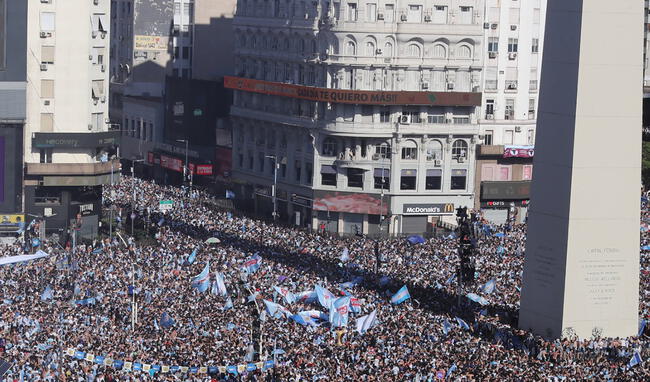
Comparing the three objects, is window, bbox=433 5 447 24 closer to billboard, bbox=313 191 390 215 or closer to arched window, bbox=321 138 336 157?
arched window, bbox=321 138 336 157

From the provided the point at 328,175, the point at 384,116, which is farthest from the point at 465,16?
the point at 328,175

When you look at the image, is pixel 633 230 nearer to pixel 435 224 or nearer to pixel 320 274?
pixel 320 274

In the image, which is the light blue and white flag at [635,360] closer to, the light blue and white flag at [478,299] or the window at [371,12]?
the light blue and white flag at [478,299]

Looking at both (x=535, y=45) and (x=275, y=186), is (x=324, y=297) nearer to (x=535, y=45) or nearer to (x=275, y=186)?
(x=275, y=186)

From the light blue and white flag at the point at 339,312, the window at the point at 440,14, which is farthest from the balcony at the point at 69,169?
the light blue and white flag at the point at 339,312

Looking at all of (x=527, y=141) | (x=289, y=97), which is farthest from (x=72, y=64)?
(x=527, y=141)
